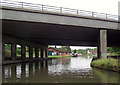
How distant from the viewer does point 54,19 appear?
67.3ft

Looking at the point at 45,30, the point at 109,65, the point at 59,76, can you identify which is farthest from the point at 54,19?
the point at 59,76

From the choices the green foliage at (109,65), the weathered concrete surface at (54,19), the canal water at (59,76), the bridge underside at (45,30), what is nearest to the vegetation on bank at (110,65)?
the green foliage at (109,65)

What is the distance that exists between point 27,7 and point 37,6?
5.02 feet

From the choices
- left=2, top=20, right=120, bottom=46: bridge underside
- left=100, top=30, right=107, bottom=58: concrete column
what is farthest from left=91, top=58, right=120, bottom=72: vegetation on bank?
left=2, top=20, right=120, bottom=46: bridge underside

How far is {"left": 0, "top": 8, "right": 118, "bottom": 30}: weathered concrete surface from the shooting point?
18145 mm

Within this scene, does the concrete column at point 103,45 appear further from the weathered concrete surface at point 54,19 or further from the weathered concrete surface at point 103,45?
the weathered concrete surface at point 54,19

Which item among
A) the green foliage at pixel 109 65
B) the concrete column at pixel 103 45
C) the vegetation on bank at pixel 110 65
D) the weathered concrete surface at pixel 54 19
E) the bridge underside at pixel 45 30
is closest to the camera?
the vegetation on bank at pixel 110 65

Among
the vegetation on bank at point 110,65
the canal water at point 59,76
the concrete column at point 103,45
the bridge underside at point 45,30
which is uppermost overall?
the bridge underside at point 45,30

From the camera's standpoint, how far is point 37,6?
1988 centimetres

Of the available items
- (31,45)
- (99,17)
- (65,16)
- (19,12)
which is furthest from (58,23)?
(31,45)

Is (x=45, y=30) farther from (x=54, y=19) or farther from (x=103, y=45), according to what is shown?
(x=103, y=45)

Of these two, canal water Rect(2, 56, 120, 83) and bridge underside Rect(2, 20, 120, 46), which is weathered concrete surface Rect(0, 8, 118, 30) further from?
canal water Rect(2, 56, 120, 83)

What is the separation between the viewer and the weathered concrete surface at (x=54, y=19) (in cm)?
1815

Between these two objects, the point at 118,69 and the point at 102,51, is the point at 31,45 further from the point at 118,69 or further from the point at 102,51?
the point at 118,69
